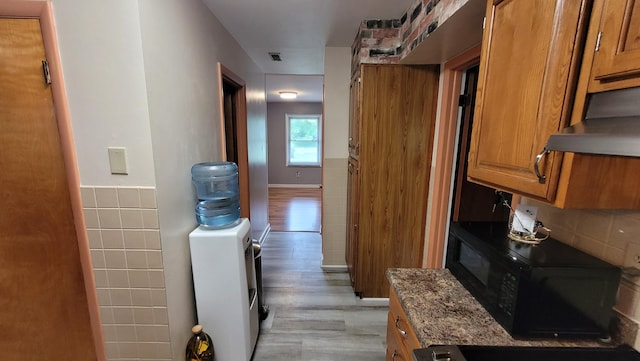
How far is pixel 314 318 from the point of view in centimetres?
219

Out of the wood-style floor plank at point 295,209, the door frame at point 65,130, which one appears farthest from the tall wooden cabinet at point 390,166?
the wood-style floor plank at point 295,209

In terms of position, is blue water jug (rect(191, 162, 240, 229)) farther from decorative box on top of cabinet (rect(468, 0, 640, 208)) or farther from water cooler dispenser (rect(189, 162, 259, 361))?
decorative box on top of cabinet (rect(468, 0, 640, 208))

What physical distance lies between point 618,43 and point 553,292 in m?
0.71

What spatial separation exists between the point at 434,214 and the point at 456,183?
296 millimetres

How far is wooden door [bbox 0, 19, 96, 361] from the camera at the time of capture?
1121mm

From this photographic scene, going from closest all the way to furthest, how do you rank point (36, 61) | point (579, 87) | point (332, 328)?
point (579, 87)
point (36, 61)
point (332, 328)

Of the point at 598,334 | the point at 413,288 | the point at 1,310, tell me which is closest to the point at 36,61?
the point at 1,310

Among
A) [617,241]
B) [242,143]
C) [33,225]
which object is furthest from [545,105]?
[242,143]

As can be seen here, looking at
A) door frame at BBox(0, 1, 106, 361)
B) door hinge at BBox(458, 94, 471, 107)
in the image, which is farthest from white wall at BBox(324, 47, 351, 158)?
door frame at BBox(0, 1, 106, 361)

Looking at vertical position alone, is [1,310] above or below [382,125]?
below

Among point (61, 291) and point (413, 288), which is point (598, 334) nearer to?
point (413, 288)

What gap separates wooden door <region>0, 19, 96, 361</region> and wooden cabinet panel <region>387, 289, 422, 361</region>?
1565mm

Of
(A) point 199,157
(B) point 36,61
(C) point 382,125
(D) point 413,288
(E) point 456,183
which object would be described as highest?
(B) point 36,61

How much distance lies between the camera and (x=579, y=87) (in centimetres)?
64
